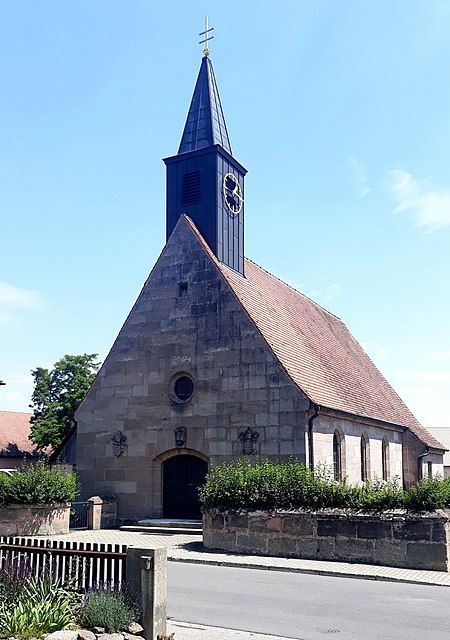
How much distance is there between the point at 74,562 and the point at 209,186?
17400 mm

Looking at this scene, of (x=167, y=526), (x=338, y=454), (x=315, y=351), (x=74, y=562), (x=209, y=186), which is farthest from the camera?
(x=315, y=351)

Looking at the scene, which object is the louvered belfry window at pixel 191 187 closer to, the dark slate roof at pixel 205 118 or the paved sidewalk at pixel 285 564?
the dark slate roof at pixel 205 118

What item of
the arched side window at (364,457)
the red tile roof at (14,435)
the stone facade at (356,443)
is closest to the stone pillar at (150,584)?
the stone facade at (356,443)

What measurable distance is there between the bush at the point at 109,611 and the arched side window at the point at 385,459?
20.7 meters

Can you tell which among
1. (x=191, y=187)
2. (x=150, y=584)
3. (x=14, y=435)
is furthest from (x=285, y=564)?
(x=14, y=435)

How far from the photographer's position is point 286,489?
1622cm

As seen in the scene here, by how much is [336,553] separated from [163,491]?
9.20m

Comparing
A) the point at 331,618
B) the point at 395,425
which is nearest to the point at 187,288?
the point at 395,425

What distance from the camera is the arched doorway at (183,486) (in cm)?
2220

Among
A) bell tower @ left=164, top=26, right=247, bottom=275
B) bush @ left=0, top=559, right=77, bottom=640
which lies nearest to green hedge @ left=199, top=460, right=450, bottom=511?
bush @ left=0, top=559, right=77, bottom=640

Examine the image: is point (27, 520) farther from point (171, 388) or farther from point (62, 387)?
point (62, 387)

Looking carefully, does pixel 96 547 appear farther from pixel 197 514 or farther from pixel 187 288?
pixel 187 288

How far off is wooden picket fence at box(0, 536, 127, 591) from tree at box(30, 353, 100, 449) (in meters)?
29.4

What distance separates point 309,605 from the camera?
1045 cm
